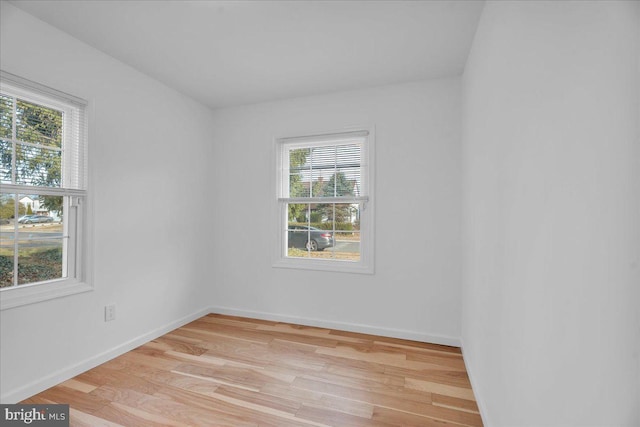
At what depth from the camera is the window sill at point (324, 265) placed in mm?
3119

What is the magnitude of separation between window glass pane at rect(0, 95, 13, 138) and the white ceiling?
610mm

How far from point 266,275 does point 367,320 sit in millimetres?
1254

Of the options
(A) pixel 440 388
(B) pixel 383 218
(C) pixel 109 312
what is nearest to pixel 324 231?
(B) pixel 383 218

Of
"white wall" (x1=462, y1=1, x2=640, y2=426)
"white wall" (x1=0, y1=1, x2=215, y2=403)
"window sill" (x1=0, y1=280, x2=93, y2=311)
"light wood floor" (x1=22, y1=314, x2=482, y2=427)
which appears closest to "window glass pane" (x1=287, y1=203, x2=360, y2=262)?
"light wood floor" (x1=22, y1=314, x2=482, y2=427)

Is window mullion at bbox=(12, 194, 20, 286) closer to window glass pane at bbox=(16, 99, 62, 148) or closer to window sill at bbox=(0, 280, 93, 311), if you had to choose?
window sill at bbox=(0, 280, 93, 311)

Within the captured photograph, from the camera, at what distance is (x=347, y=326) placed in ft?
10.3

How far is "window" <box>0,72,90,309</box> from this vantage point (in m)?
1.93

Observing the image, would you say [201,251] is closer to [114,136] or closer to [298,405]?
[114,136]

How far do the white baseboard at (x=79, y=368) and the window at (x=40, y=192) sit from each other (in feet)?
1.85

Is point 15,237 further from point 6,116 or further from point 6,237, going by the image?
point 6,116

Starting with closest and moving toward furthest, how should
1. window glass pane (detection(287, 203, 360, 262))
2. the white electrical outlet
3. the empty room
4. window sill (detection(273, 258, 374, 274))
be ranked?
the empty room
the white electrical outlet
window sill (detection(273, 258, 374, 274))
window glass pane (detection(287, 203, 360, 262))

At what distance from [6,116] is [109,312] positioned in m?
1.60

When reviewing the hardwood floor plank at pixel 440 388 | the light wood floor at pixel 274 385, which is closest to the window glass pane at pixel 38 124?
the light wood floor at pixel 274 385

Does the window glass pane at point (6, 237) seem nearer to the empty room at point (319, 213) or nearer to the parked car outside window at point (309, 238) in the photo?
the empty room at point (319, 213)
